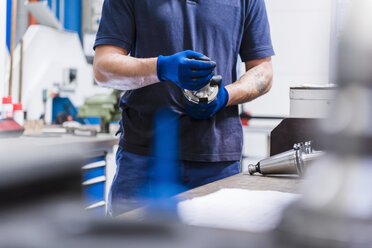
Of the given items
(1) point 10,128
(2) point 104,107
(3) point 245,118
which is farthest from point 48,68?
(3) point 245,118

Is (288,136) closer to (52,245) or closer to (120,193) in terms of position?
(120,193)

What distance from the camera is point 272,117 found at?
4445 millimetres

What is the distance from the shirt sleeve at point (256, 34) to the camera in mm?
1615

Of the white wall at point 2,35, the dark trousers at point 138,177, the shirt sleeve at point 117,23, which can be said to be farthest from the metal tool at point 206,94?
the white wall at point 2,35

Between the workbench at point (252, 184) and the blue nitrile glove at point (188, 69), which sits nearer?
the workbench at point (252, 184)

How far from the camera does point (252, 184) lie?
1.19 metres

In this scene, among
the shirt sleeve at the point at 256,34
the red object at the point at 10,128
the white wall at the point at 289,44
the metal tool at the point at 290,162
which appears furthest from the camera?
the white wall at the point at 289,44

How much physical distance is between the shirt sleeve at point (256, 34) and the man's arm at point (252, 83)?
0.04 metres

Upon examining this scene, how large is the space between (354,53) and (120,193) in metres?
1.34

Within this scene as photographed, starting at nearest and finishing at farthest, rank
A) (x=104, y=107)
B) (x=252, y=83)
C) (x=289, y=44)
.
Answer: (x=252, y=83) → (x=104, y=107) → (x=289, y=44)

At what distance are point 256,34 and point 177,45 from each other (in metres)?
0.32

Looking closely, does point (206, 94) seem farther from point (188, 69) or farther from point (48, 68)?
point (48, 68)

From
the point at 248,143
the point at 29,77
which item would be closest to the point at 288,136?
the point at 29,77

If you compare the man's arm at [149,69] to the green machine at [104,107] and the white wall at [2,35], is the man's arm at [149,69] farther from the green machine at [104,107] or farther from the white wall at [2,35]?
the white wall at [2,35]
